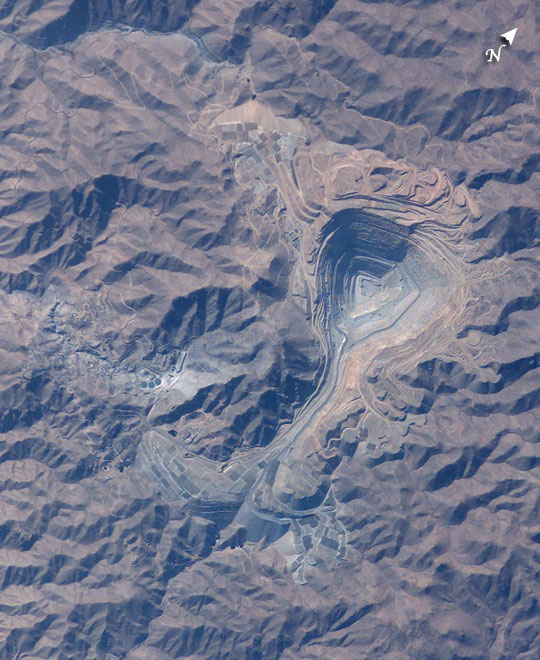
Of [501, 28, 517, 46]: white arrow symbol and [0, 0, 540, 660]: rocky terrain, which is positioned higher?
[501, 28, 517, 46]: white arrow symbol

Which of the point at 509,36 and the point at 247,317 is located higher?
the point at 509,36

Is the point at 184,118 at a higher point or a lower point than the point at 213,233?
higher

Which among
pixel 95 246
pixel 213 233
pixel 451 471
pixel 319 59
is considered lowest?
pixel 451 471

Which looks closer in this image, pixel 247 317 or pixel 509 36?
pixel 509 36

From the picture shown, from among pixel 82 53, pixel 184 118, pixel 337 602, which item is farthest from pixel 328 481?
pixel 82 53

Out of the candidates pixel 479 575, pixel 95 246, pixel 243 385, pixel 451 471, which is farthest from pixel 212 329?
pixel 479 575

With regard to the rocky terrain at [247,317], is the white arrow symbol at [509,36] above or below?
above

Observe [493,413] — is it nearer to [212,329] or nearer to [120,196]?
[212,329]
